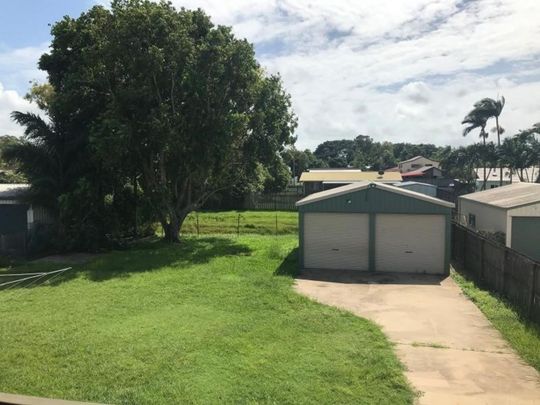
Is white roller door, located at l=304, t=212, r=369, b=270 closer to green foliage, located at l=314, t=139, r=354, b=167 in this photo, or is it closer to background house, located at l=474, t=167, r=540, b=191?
background house, located at l=474, t=167, r=540, b=191

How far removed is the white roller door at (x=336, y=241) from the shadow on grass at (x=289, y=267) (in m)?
0.54

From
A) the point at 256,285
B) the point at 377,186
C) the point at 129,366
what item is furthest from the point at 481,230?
the point at 129,366

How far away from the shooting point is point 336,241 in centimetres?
1548

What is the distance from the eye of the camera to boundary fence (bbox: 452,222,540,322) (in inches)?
378

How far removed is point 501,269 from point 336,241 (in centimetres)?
516

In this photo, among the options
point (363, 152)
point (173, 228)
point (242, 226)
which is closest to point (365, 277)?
point (173, 228)

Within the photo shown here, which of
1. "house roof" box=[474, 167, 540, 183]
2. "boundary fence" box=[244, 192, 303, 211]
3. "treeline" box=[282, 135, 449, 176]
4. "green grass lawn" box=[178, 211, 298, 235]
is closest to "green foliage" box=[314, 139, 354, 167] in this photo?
"treeline" box=[282, 135, 449, 176]

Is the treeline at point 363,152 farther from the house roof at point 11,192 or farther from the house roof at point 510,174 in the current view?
the house roof at point 11,192

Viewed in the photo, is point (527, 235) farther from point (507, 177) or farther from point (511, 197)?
point (507, 177)

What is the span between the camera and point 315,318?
9703 millimetres

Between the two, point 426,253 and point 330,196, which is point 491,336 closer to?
point 426,253

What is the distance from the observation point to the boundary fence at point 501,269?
31.5ft

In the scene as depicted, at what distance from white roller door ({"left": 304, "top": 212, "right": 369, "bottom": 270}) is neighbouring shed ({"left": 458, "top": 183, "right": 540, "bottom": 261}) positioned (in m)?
4.71

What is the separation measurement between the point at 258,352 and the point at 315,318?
2.32m
